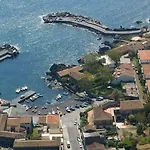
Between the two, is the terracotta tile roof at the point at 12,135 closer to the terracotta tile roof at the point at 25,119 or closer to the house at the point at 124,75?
the terracotta tile roof at the point at 25,119

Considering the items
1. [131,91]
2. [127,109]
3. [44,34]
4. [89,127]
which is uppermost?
[44,34]

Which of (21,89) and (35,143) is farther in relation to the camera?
(21,89)

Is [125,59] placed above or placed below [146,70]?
above

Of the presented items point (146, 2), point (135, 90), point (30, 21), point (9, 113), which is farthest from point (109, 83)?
point (146, 2)

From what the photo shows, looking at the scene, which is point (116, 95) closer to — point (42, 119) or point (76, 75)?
point (76, 75)

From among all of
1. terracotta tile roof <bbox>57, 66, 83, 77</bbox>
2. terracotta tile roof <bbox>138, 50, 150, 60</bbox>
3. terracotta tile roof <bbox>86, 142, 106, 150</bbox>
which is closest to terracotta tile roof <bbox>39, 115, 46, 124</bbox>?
terracotta tile roof <bbox>86, 142, 106, 150</bbox>

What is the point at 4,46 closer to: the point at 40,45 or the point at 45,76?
the point at 40,45

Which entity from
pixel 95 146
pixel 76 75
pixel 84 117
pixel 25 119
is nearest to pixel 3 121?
pixel 25 119
